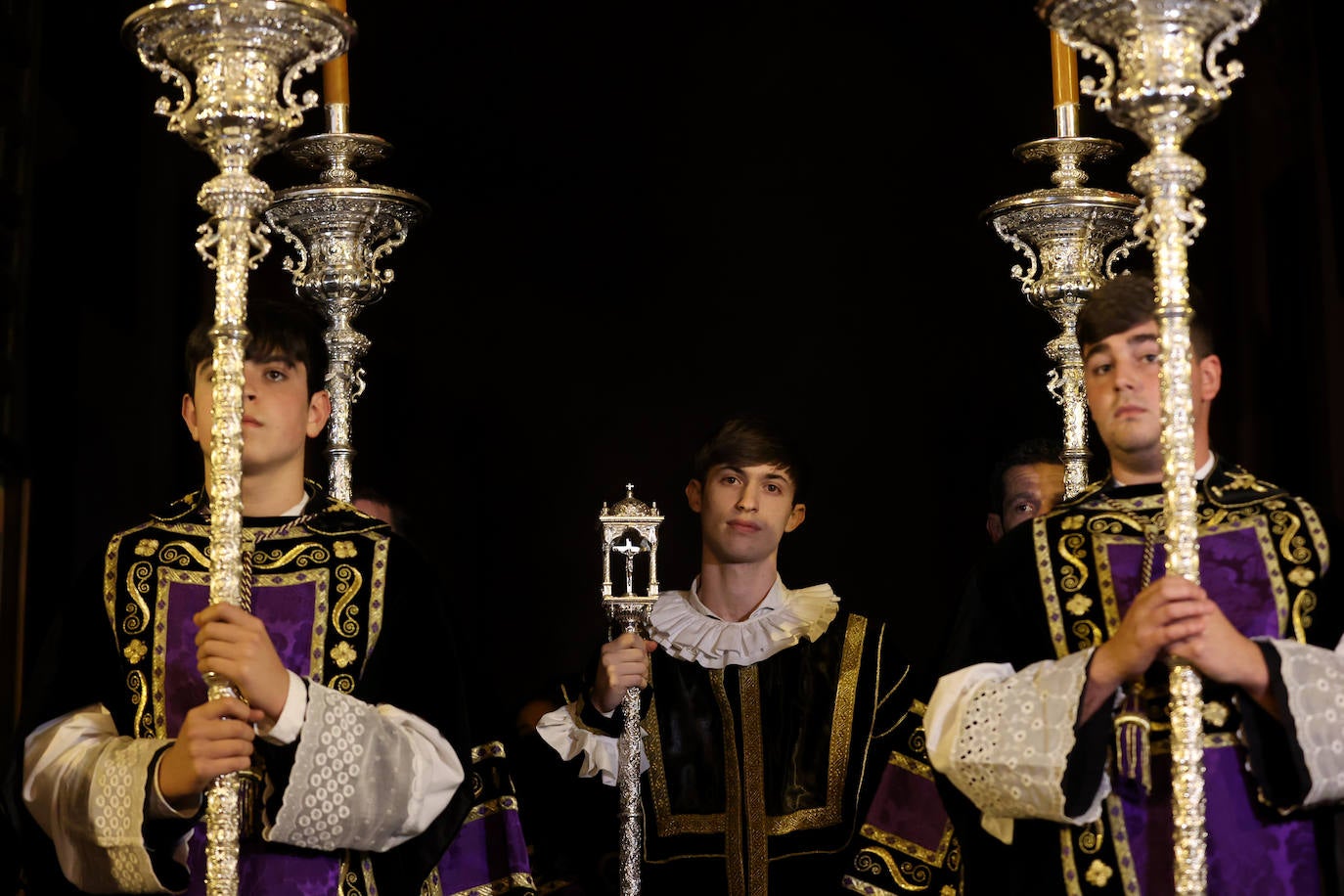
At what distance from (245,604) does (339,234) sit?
1.01m

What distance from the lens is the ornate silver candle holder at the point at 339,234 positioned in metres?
4.07

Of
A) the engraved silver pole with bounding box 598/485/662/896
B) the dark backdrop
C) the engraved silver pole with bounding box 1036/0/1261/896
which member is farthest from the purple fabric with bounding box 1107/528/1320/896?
the dark backdrop

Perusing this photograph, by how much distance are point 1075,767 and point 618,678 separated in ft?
3.89

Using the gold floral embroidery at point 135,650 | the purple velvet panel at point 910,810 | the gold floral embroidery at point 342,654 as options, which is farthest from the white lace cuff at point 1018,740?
the gold floral embroidery at point 135,650

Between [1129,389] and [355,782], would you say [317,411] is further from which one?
[1129,389]

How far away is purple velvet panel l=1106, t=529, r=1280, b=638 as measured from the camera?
315 cm

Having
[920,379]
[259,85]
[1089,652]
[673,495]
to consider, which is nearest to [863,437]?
[920,379]

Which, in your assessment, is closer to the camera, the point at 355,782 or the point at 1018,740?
the point at 1018,740

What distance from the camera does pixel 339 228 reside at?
410 cm

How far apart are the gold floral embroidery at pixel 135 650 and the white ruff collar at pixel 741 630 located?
1.39m

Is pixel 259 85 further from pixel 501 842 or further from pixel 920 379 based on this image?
pixel 920 379

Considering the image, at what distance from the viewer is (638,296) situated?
18.0 ft

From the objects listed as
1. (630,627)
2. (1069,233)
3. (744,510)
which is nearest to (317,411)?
(630,627)

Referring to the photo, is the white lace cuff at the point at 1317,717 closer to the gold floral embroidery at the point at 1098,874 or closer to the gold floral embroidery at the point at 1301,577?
the gold floral embroidery at the point at 1301,577
